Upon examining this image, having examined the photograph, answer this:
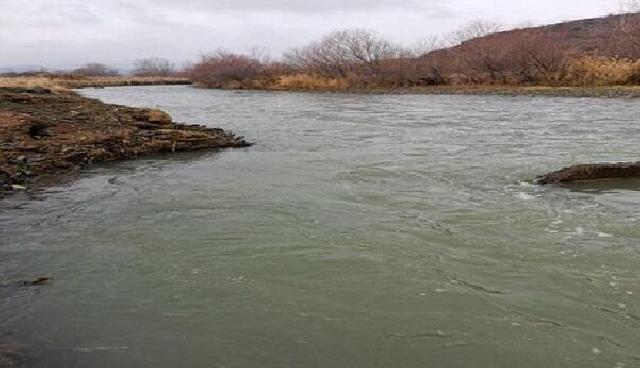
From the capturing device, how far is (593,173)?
32.7ft

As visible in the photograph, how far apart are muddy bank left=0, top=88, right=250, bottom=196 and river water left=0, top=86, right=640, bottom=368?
998 millimetres

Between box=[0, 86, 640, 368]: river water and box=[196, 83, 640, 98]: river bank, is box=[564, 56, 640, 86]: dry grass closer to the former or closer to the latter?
box=[196, 83, 640, 98]: river bank

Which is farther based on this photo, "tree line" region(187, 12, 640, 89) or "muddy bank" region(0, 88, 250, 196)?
"tree line" region(187, 12, 640, 89)

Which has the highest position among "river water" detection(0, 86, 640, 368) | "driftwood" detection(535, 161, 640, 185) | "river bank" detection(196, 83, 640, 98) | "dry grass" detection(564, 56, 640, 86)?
"dry grass" detection(564, 56, 640, 86)

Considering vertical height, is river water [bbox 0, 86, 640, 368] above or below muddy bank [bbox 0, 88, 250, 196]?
below

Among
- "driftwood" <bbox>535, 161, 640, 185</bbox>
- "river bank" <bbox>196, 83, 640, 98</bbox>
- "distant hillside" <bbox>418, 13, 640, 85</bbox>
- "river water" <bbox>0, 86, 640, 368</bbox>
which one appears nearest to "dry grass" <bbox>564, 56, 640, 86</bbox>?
"distant hillside" <bbox>418, 13, 640, 85</bbox>

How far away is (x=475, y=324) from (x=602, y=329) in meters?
0.96

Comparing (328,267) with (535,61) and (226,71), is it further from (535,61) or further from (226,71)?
(226,71)

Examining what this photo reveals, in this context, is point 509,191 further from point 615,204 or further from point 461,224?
point 461,224

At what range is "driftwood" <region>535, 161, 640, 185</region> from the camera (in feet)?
32.5

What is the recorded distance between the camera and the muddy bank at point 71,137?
38.8 feet

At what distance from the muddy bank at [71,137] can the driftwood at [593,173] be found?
334 inches

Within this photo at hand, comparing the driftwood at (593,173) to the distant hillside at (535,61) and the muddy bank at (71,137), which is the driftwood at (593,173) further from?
the distant hillside at (535,61)

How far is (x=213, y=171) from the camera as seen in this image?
12148mm
